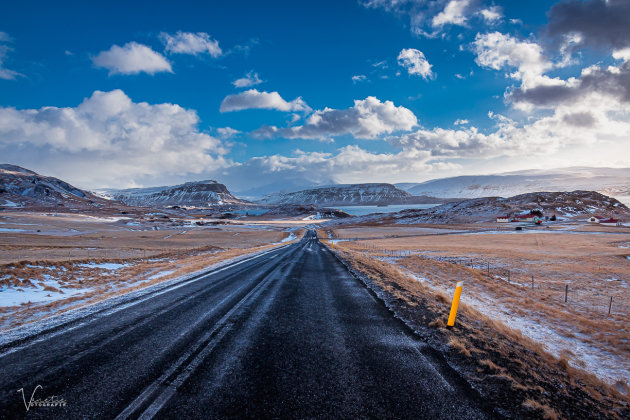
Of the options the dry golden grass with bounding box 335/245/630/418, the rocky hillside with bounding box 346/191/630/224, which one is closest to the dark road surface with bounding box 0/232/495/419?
the dry golden grass with bounding box 335/245/630/418

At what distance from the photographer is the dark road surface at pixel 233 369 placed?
12.3ft

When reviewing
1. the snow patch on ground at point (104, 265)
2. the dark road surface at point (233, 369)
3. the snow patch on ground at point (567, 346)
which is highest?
the dark road surface at point (233, 369)

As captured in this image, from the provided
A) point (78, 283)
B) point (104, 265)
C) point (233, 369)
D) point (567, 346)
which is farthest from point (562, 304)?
point (104, 265)

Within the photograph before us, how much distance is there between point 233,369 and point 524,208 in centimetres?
15195

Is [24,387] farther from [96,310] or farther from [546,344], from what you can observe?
[546,344]

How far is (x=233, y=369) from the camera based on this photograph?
4777mm

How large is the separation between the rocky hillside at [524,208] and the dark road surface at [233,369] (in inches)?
5033

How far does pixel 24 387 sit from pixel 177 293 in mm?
6831

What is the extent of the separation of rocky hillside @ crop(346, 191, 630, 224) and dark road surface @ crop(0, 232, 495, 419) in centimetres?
12783

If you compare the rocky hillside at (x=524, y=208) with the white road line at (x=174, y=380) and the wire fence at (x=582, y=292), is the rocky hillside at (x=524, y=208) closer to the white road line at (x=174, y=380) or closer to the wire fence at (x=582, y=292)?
the wire fence at (x=582, y=292)

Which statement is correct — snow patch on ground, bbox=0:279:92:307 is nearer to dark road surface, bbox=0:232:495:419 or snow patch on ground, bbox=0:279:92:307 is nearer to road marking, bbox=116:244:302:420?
dark road surface, bbox=0:232:495:419

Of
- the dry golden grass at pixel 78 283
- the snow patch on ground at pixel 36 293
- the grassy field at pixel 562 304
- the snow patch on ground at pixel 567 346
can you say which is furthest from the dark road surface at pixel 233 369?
the grassy field at pixel 562 304

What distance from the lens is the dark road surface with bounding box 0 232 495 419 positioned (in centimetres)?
374

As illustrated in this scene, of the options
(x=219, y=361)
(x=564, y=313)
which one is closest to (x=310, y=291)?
(x=219, y=361)
